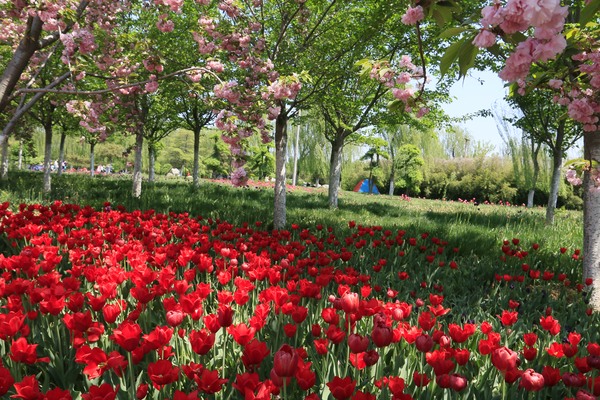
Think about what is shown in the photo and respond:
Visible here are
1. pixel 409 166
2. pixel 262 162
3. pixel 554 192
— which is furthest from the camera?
pixel 262 162

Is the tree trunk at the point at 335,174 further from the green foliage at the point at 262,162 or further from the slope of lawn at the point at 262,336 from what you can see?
the green foliage at the point at 262,162

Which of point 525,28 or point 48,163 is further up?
point 525,28

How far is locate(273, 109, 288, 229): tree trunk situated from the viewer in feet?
23.2

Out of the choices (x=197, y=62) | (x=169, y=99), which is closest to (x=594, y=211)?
(x=197, y=62)

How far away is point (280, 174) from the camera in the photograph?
23.5 feet

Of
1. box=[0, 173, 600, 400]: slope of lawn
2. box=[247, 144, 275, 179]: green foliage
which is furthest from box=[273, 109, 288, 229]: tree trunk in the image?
box=[247, 144, 275, 179]: green foliage

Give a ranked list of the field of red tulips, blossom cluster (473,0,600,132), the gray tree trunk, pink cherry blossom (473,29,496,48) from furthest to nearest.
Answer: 1. the gray tree trunk
2. the field of red tulips
3. pink cherry blossom (473,29,496,48)
4. blossom cluster (473,0,600,132)

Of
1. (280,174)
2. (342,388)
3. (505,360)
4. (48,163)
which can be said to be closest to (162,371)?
(342,388)

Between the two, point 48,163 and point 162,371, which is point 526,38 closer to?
point 162,371

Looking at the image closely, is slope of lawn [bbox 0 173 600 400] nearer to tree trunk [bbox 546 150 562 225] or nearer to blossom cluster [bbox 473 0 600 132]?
blossom cluster [bbox 473 0 600 132]

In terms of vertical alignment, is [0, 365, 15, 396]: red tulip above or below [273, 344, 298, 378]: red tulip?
below

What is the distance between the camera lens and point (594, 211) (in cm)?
410

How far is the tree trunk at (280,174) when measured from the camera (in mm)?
7074

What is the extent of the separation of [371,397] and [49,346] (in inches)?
67.3
